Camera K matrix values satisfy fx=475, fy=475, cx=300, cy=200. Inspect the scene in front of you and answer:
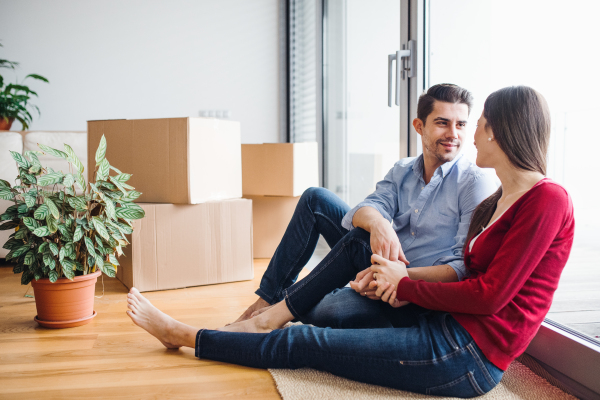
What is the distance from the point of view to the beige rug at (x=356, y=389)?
1.11 meters

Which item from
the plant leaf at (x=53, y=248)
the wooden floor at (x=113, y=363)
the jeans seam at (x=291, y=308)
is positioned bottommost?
the wooden floor at (x=113, y=363)

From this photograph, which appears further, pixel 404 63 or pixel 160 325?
pixel 404 63

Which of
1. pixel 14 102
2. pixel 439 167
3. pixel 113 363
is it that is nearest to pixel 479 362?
pixel 439 167

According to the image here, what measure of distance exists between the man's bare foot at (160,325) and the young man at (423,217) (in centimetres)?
31

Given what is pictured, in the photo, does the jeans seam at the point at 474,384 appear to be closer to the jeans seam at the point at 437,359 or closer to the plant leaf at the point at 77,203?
the jeans seam at the point at 437,359

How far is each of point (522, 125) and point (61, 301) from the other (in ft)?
4.89

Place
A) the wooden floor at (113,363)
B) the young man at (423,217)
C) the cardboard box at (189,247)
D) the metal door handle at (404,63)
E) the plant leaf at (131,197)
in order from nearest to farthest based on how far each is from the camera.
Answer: the wooden floor at (113,363) → the young man at (423,217) → the plant leaf at (131,197) → the metal door handle at (404,63) → the cardboard box at (189,247)

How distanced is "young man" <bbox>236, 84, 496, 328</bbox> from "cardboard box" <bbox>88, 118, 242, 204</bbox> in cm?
88

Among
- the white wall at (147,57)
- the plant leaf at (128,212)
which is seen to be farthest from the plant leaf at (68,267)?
the white wall at (147,57)

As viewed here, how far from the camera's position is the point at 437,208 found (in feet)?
4.46

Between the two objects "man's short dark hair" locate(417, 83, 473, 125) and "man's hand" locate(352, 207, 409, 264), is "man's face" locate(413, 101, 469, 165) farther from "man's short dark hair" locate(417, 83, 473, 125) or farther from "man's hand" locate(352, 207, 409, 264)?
"man's hand" locate(352, 207, 409, 264)

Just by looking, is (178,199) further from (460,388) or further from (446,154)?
(460,388)

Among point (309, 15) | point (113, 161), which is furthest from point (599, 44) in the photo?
point (309, 15)

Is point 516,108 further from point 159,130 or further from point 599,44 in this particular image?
point 159,130
